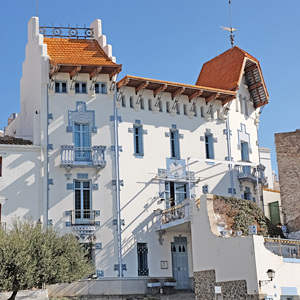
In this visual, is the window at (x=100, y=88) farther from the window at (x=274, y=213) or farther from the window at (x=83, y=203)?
the window at (x=274, y=213)

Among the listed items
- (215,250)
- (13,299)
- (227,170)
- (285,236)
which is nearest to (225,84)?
(227,170)

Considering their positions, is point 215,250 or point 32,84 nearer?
→ point 215,250

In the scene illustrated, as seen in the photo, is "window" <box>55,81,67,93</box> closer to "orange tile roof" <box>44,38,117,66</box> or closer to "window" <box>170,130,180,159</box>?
"orange tile roof" <box>44,38,117,66</box>

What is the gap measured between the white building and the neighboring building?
12.4ft

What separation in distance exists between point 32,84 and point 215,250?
546 inches

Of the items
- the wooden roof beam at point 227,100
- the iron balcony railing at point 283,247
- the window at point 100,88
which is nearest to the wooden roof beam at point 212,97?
the wooden roof beam at point 227,100

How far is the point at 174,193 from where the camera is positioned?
32188mm

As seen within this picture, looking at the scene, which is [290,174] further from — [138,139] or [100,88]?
[100,88]

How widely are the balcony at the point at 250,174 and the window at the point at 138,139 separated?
6043mm

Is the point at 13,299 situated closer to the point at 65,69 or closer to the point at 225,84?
the point at 65,69

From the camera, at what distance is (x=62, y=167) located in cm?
2981

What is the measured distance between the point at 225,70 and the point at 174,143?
6.27 metres

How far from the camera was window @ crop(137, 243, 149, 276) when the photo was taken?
3016 cm

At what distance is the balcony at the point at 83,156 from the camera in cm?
2959
